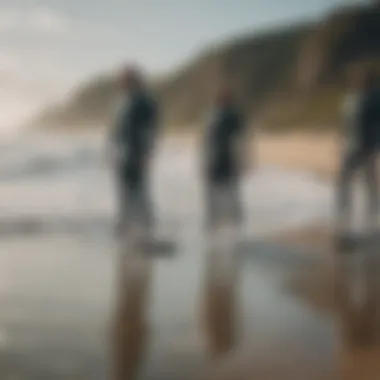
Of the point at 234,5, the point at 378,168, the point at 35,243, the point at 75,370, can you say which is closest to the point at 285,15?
the point at 234,5

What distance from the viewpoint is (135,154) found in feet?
4.76

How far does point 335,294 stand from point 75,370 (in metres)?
0.53

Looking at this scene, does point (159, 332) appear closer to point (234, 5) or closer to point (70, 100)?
point (70, 100)

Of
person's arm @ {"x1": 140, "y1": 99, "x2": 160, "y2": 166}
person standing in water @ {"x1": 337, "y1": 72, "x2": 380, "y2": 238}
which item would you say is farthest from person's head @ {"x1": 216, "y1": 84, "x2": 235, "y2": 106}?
person standing in water @ {"x1": 337, "y1": 72, "x2": 380, "y2": 238}

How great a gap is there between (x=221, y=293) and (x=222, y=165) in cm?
26

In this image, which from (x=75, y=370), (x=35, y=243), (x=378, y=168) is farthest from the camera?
(x=378, y=168)

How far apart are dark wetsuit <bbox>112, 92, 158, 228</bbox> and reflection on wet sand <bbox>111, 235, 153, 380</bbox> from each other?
0.08 m

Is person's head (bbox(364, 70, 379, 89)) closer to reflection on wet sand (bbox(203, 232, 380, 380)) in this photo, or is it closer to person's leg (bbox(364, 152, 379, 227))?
person's leg (bbox(364, 152, 379, 227))

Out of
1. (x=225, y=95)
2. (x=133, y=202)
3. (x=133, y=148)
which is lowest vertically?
(x=133, y=202)

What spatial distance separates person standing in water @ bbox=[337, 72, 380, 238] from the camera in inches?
58.7

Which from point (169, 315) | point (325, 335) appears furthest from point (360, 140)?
point (169, 315)

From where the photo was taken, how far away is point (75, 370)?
1.25 metres

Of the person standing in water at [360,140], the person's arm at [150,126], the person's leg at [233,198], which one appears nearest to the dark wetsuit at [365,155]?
the person standing in water at [360,140]

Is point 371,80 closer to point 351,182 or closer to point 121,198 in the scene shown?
point 351,182
